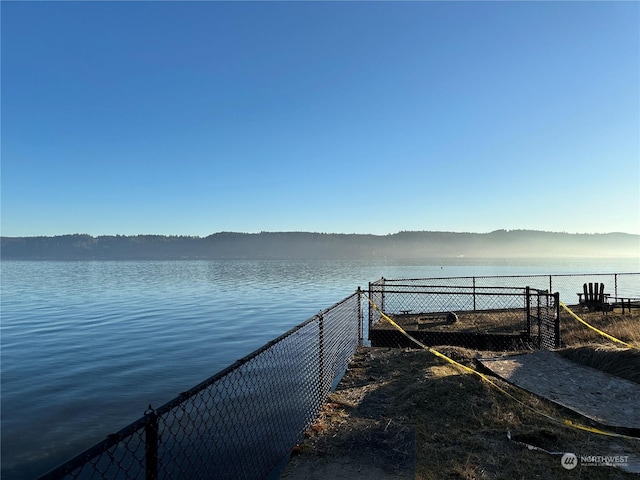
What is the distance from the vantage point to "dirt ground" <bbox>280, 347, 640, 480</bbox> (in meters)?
4.96

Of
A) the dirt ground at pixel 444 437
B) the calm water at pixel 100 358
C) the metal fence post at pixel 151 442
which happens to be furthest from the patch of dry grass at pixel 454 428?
the calm water at pixel 100 358

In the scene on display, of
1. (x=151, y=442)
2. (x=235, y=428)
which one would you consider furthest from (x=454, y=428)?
Result: (x=235, y=428)

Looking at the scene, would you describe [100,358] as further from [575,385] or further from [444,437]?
[575,385]

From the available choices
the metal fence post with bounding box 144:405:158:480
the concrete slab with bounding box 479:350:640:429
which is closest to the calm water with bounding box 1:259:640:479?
the metal fence post with bounding box 144:405:158:480

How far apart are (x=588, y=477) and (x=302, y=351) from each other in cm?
1201

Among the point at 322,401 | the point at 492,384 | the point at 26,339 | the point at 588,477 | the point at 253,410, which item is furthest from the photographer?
the point at 26,339

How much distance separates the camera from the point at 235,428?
891 centimetres

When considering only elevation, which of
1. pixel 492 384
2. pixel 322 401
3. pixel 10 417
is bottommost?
pixel 10 417

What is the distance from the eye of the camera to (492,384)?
24.6ft

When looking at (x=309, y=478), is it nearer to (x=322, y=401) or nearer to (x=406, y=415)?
(x=406, y=415)

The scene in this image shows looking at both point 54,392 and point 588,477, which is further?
point 54,392

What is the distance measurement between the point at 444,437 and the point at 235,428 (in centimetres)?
488

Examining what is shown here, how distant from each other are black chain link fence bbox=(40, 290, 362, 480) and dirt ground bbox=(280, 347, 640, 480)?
113 centimetres

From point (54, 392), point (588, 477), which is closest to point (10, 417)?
point (54, 392)
